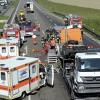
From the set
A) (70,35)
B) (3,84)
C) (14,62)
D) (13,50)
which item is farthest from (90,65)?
(70,35)

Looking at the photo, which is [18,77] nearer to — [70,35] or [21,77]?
[21,77]

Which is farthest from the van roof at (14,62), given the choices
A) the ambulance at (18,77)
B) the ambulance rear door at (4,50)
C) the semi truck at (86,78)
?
the ambulance rear door at (4,50)

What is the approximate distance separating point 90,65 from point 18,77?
3.55m

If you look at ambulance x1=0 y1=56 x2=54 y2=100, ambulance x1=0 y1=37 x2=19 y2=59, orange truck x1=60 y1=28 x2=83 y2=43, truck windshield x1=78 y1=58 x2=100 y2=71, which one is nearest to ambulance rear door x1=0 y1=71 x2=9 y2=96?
ambulance x1=0 y1=56 x2=54 y2=100

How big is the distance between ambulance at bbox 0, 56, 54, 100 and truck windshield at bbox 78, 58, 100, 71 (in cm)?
293

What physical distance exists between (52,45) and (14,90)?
693 inches

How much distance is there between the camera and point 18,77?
20.2 m

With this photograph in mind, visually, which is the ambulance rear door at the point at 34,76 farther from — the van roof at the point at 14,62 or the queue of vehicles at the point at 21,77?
the van roof at the point at 14,62

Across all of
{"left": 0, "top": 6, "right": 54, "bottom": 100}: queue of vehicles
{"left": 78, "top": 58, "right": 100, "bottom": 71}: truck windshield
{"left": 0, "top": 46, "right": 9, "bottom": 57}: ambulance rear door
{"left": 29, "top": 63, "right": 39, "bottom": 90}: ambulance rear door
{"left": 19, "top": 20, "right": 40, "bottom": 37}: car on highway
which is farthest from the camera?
{"left": 19, "top": 20, "right": 40, "bottom": 37}: car on highway

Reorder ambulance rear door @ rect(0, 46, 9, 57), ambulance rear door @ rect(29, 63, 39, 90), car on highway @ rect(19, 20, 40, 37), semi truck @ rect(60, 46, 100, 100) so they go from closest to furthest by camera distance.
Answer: semi truck @ rect(60, 46, 100, 100) → ambulance rear door @ rect(29, 63, 39, 90) → ambulance rear door @ rect(0, 46, 9, 57) → car on highway @ rect(19, 20, 40, 37)

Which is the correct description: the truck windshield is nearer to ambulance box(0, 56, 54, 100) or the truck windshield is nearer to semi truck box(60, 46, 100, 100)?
semi truck box(60, 46, 100, 100)

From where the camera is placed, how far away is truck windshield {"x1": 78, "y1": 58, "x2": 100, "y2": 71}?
1967cm

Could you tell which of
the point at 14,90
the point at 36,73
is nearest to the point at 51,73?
the point at 36,73

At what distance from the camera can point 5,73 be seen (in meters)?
19.8
